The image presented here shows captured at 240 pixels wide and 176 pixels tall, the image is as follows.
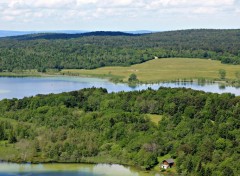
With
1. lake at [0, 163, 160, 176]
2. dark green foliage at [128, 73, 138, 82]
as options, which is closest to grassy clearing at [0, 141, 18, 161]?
lake at [0, 163, 160, 176]

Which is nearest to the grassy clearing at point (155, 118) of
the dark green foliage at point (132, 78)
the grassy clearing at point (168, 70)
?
the dark green foliage at point (132, 78)

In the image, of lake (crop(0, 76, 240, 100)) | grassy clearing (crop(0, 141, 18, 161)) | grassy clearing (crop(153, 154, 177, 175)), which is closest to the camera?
grassy clearing (crop(153, 154, 177, 175))

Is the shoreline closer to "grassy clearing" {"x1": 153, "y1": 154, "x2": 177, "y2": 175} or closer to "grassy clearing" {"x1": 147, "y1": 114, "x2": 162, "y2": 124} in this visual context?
"grassy clearing" {"x1": 147, "y1": 114, "x2": 162, "y2": 124}

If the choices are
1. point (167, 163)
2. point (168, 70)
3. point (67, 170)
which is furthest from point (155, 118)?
point (168, 70)

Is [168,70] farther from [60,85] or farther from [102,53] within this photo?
[102,53]

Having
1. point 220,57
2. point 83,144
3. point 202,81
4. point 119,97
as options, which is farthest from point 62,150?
point 220,57

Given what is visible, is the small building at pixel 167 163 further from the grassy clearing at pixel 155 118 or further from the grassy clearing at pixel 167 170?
the grassy clearing at pixel 155 118
